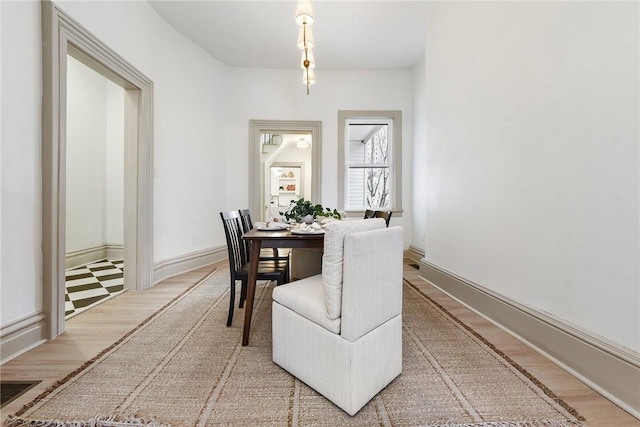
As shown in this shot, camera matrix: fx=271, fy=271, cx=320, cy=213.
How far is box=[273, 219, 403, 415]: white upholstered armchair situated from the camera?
3.75ft

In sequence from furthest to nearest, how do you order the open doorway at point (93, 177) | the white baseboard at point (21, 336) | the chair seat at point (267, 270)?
the open doorway at point (93, 177)
the chair seat at point (267, 270)
the white baseboard at point (21, 336)

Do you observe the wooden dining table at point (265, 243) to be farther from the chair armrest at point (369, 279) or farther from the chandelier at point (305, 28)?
the chandelier at point (305, 28)

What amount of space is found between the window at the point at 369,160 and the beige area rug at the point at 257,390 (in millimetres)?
3025

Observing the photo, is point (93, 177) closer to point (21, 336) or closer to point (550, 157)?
point (21, 336)

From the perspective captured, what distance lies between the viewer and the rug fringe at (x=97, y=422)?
1.11 meters

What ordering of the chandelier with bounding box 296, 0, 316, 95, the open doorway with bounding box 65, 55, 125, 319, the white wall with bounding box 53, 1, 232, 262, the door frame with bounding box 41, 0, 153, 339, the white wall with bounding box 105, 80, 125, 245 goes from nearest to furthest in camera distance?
1. the door frame with bounding box 41, 0, 153, 339
2. the chandelier with bounding box 296, 0, 316, 95
3. the white wall with bounding box 53, 1, 232, 262
4. the open doorway with bounding box 65, 55, 125, 319
5. the white wall with bounding box 105, 80, 125, 245

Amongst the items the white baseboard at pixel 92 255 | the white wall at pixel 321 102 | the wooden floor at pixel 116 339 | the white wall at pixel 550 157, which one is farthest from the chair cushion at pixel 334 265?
the white baseboard at pixel 92 255

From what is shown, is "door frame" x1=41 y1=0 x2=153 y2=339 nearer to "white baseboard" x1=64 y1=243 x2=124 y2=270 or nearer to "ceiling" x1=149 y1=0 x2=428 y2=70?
"ceiling" x1=149 y1=0 x2=428 y2=70

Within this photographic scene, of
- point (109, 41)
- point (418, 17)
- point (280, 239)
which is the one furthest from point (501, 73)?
point (109, 41)

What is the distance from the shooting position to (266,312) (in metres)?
2.28

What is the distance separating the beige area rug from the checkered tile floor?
Answer: 103cm

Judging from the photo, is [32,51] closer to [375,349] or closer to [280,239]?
[280,239]

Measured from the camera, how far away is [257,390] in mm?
1326

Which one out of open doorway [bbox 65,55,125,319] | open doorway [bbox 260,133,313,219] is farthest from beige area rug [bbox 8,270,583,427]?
open doorway [bbox 260,133,313,219]
